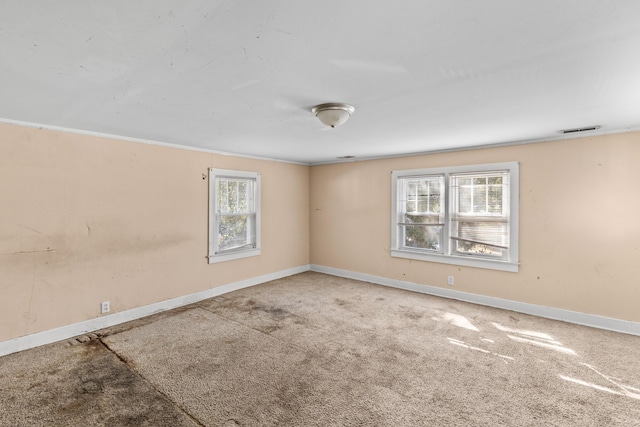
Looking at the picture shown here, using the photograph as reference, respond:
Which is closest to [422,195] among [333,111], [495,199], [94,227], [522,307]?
[495,199]

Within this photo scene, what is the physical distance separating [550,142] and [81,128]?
5647mm

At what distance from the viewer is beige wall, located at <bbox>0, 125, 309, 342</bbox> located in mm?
3064

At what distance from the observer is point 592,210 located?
364 centimetres

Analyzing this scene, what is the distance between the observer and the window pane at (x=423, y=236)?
4965 millimetres

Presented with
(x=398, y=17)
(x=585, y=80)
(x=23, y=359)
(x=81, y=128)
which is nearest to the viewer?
(x=398, y=17)

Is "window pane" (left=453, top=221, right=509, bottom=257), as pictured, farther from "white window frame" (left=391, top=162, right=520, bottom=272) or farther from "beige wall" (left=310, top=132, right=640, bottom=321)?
"beige wall" (left=310, top=132, right=640, bottom=321)

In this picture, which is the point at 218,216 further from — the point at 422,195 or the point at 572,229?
the point at 572,229

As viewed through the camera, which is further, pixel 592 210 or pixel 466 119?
pixel 592 210

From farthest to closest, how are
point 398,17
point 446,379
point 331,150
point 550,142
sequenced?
point 331,150 < point 550,142 < point 446,379 < point 398,17

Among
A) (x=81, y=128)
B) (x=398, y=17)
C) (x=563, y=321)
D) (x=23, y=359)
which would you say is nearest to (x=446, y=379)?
(x=563, y=321)

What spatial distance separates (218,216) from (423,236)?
3.43m

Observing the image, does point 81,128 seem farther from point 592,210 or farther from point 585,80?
point 592,210

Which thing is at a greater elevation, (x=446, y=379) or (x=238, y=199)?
(x=238, y=199)

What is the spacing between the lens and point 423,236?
511 centimetres
